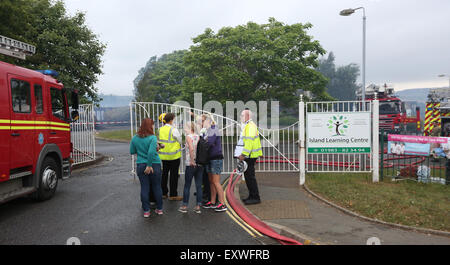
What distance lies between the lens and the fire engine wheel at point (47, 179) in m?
6.81

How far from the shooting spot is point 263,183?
849cm

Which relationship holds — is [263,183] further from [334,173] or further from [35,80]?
[35,80]

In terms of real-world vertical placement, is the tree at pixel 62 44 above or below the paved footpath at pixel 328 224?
above

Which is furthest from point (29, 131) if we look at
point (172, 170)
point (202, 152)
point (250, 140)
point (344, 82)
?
point (344, 82)

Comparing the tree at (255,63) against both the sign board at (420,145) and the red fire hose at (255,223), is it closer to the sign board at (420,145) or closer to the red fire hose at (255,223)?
the sign board at (420,145)

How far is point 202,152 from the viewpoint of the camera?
5949 mm

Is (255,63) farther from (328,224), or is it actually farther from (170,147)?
(328,224)

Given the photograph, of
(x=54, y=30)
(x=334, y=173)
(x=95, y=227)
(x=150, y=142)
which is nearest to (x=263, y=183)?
(x=334, y=173)

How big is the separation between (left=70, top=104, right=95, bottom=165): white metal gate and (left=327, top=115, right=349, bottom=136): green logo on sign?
8.49 metres

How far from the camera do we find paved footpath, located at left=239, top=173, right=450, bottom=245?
14.9 feet

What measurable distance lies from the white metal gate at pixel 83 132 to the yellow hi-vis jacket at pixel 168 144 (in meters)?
6.38

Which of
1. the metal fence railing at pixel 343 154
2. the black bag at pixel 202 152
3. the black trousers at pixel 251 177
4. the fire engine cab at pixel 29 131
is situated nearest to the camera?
the fire engine cab at pixel 29 131

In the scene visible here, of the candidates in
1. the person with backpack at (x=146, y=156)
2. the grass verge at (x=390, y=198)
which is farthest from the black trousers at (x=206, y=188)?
the grass verge at (x=390, y=198)
